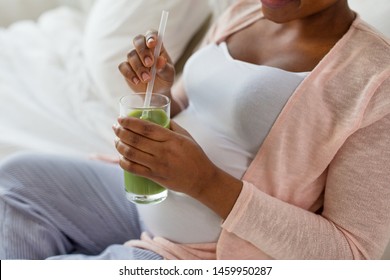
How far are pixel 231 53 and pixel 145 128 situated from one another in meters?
0.30

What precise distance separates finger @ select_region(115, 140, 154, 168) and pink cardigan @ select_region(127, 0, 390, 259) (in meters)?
0.14

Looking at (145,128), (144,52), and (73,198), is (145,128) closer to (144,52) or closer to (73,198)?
(144,52)

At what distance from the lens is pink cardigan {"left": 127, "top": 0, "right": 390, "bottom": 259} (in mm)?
641

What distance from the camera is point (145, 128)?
0.57 m

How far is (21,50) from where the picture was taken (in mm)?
1269

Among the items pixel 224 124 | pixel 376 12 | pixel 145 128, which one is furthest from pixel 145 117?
pixel 376 12

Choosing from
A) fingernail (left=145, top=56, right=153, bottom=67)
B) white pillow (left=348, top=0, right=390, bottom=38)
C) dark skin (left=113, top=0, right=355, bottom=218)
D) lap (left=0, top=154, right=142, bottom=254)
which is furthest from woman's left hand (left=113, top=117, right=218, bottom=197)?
white pillow (left=348, top=0, right=390, bottom=38)

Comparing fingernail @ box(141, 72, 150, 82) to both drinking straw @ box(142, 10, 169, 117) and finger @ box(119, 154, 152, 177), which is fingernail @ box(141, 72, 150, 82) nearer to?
drinking straw @ box(142, 10, 169, 117)

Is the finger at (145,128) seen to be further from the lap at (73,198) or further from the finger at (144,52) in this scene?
the lap at (73,198)

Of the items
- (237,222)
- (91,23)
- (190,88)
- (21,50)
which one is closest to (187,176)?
(237,222)

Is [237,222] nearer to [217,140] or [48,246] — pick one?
[217,140]

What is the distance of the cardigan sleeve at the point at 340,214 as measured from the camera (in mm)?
640

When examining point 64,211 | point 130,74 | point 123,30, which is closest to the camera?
point 130,74
